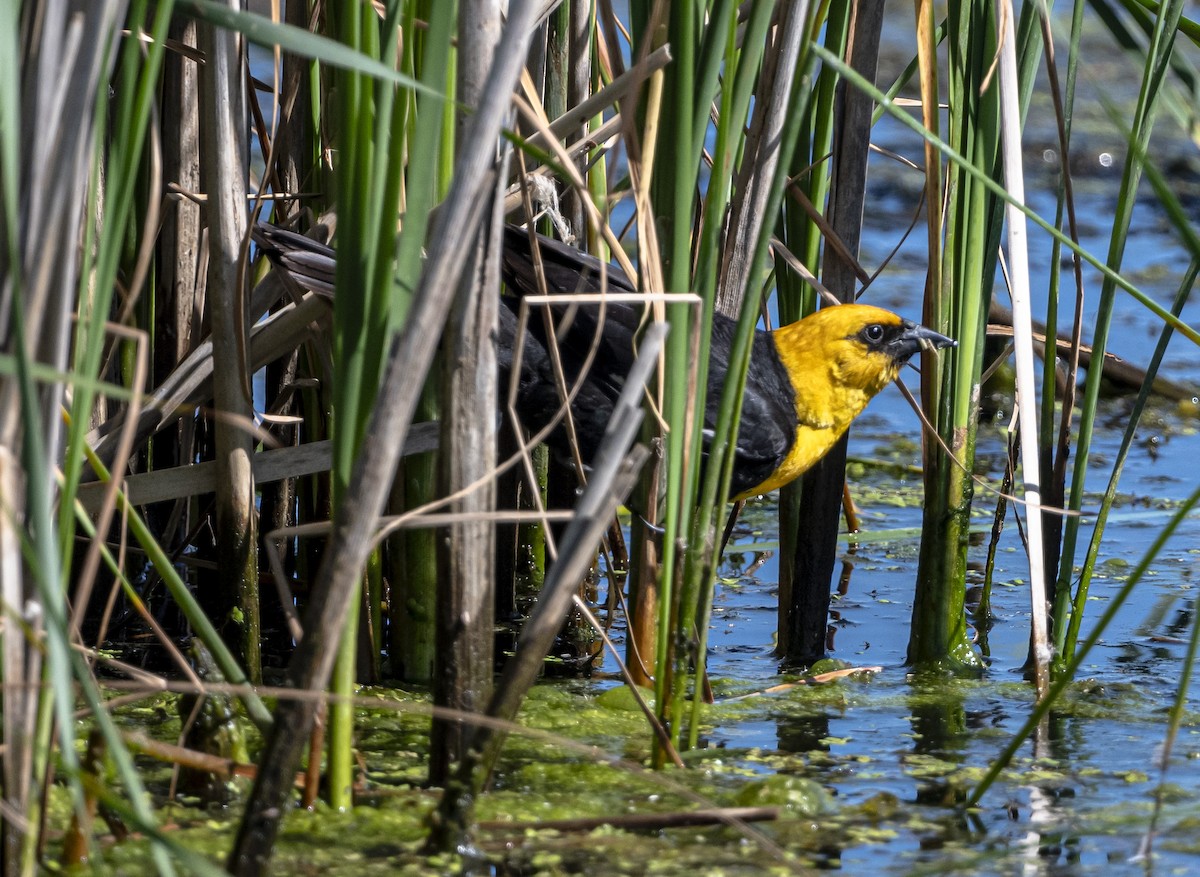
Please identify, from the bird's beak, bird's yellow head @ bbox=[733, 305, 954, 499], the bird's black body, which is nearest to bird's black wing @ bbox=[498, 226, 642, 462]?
the bird's black body

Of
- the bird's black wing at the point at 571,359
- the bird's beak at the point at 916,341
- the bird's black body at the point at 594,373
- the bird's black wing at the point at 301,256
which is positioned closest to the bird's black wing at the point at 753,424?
the bird's black body at the point at 594,373

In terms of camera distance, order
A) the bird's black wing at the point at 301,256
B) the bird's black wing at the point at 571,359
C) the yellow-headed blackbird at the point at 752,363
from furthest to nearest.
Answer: the bird's black wing at the point at 571,359 → the yellow-headed blackbird at the point at 752,363 → the bird's black wing at the point at 301,256

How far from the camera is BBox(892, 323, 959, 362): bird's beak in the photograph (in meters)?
2.77

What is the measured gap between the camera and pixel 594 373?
293 cm

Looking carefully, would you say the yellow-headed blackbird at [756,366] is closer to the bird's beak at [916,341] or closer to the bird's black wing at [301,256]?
the bird's beak at [916,341]

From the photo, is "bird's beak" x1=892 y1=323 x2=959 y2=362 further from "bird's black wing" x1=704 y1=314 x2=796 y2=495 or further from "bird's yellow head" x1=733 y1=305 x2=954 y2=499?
"bird's black wing" x1=704 y1=314 x2=796 y2=495

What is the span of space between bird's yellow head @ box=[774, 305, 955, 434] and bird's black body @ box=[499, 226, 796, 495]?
0.14 metres

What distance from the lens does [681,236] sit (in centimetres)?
206

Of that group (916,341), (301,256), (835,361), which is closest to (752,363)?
(835,361)

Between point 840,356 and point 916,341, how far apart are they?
0.59 feet

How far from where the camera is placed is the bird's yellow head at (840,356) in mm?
3176

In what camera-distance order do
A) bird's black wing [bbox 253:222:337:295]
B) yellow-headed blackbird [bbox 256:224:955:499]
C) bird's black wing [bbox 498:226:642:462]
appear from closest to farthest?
bird's black wing [bbox 253:222:337:295]
yellow-headed blackbird [bbox 256:224:955:499]
bird's black wing [bbox 498:226:642:462]

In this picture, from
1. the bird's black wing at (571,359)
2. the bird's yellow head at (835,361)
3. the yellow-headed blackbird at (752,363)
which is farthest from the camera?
the bird's yellow head at (835,361)

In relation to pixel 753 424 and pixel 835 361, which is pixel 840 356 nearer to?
pixel 835 361
